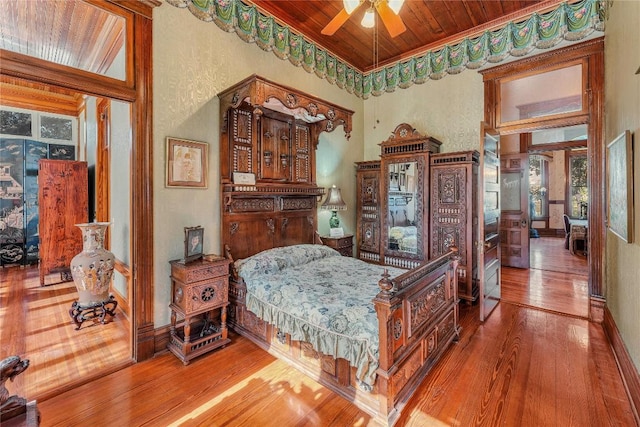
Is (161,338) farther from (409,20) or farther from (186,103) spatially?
(409,20)

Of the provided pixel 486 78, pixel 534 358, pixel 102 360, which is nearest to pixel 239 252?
pixel 102 360

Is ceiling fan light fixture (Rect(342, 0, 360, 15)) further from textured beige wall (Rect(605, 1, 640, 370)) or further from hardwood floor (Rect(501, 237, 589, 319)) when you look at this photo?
hardwood floor (Rect(501, 237, 589, 319))

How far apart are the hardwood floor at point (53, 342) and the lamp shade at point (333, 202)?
2854mm

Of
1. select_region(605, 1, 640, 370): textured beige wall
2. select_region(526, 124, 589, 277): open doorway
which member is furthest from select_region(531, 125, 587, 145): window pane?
select_region(605, 1, 640, 370): textured beige wall

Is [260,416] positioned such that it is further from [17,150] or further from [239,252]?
[17,150]

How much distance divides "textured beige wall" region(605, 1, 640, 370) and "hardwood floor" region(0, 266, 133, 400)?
4.00m

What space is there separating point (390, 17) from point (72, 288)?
545 centimetres

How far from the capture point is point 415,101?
184 inches

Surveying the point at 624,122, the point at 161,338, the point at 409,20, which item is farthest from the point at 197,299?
the point at 409,20

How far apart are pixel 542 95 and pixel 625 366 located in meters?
3.19

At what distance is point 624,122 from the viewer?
7.66 feet

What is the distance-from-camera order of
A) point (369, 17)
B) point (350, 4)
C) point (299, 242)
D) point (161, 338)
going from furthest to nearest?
point (299, 242)
point (161, 338)
point (369, 17)
point (350, 4)

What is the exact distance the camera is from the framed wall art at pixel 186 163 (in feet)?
8.97

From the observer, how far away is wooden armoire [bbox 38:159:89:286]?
444 cm
